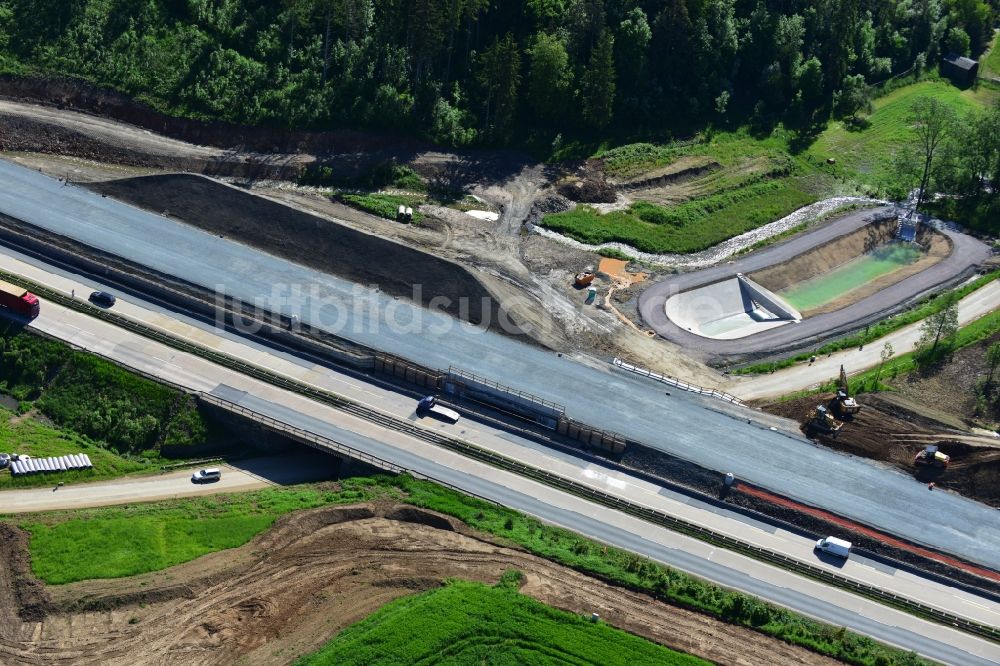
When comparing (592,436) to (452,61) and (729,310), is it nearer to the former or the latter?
(729,310)

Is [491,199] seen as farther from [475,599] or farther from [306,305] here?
[475,599]

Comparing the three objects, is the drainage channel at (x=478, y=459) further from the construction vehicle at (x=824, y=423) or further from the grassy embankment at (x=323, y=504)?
the construction vehicle at (x=824, y=423)

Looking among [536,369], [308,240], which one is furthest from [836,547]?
[308,240]

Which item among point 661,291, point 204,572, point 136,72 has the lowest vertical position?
point 204,572

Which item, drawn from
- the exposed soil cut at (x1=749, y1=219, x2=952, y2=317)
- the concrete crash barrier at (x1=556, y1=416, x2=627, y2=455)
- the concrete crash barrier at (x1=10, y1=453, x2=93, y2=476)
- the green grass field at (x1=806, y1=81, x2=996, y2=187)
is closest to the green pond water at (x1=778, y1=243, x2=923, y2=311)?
the exposed soil cut at (x1=749, y1=219, x2=952, y2=317)

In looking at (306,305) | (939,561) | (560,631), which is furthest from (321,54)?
(939,561)
